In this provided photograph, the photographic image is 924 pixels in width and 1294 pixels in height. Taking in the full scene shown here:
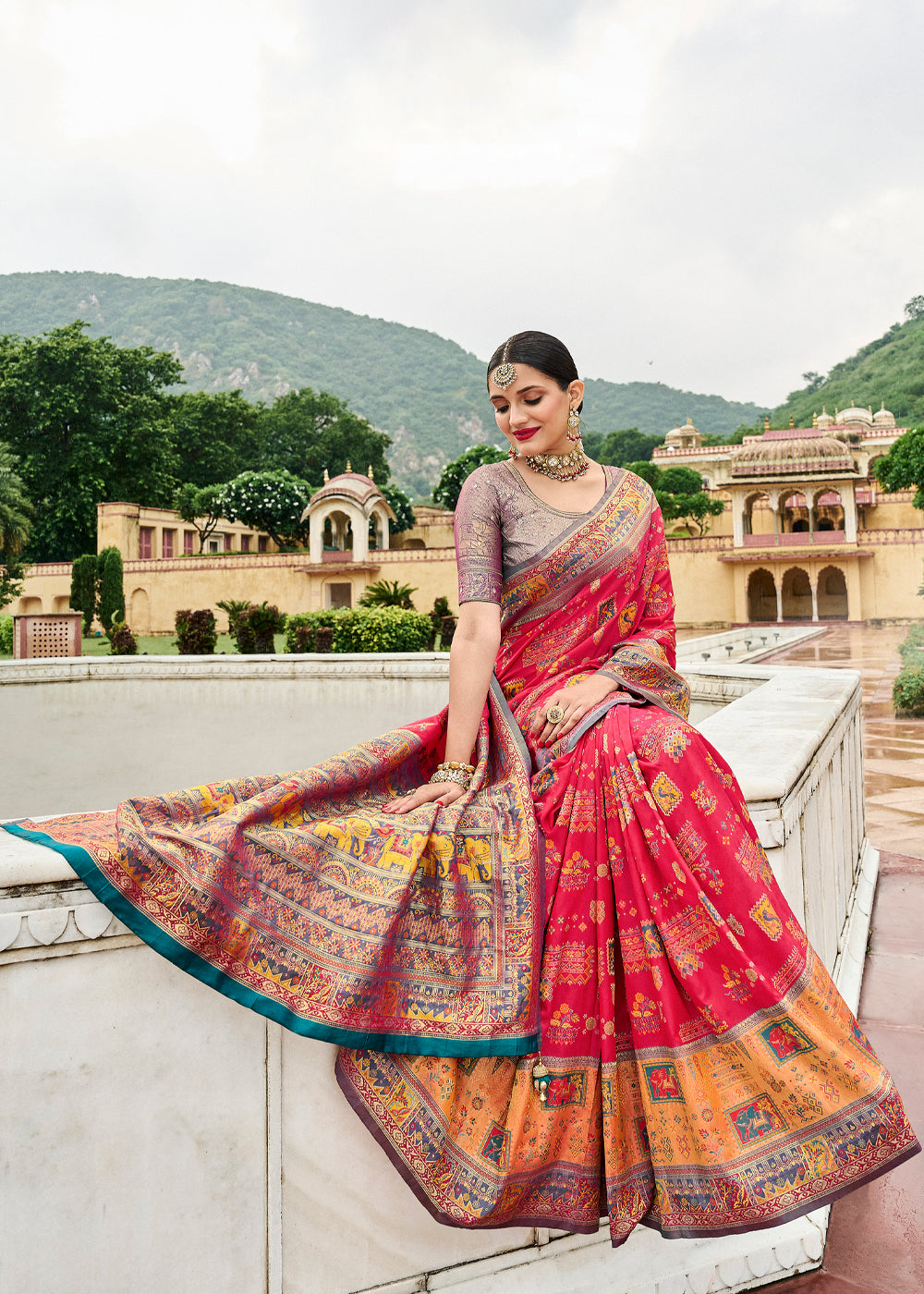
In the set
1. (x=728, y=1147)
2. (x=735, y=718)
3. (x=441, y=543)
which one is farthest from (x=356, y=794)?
(x=441, y=543)

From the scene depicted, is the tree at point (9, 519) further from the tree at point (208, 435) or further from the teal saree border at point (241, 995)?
the teal saree border at point (241, 995)

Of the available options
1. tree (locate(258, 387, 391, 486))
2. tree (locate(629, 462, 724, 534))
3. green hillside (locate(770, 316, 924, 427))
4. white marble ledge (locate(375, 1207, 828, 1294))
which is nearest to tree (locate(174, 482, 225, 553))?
tree (locate(258, 387, 391, 486))

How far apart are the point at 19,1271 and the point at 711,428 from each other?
89297 mm

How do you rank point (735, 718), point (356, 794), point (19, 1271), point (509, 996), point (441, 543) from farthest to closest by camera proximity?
point (441, 543) → point (735, 718) → point (356, 794) → point (509, 996) → point (19, 1271)

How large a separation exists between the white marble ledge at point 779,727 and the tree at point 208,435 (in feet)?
114

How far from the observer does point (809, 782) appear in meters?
1.91

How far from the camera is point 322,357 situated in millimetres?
97688

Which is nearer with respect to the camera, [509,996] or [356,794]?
[509,996]

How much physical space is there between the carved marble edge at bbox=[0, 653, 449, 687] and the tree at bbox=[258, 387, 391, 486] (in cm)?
3314

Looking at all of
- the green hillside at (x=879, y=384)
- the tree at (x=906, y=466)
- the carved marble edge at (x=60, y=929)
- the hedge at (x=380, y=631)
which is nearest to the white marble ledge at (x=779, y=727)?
the carved marble edge at (x=60, y=929)

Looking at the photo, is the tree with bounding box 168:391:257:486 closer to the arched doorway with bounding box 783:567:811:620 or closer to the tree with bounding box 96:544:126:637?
the tree with bounding box 96:544:126:637

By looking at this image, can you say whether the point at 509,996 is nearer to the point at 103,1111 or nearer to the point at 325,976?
the point at 325,976

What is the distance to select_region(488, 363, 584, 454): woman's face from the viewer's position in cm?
Result: 161

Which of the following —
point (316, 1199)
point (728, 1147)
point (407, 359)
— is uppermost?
point (407, 359)
